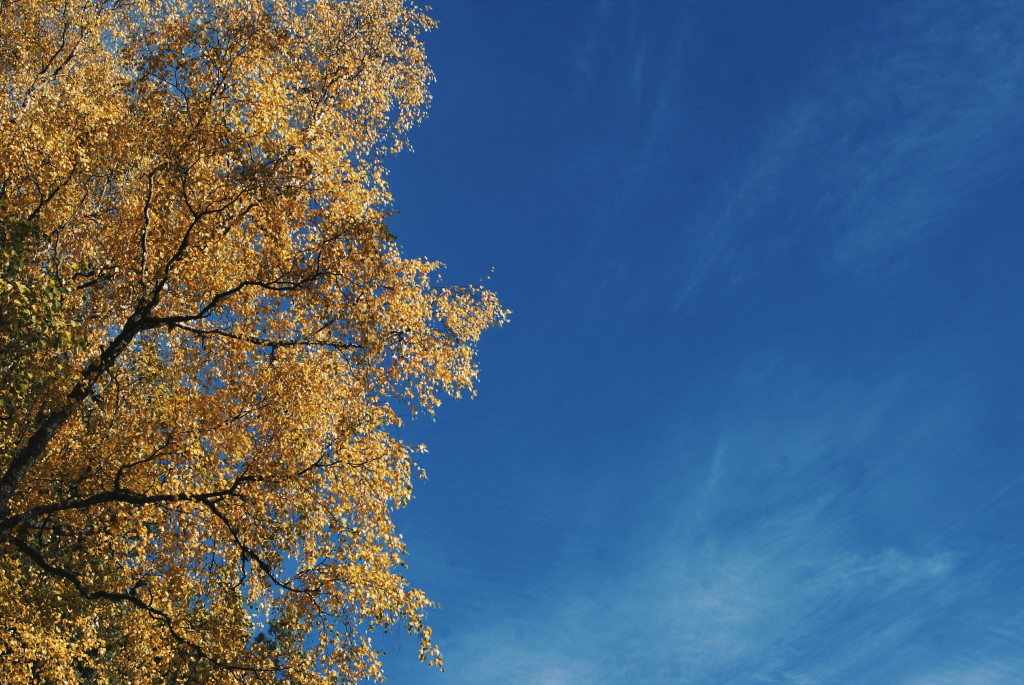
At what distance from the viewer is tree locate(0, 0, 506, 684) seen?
15773 mm

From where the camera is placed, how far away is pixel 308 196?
17.4 metres

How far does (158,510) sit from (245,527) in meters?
2.02

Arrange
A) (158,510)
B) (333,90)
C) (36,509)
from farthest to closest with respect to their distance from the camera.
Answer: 1. (333,90)
2. (158,510)
3. (36,509)

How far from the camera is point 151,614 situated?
16828 mm

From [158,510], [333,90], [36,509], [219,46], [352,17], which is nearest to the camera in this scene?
[36,509]

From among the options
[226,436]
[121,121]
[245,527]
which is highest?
[121,121]

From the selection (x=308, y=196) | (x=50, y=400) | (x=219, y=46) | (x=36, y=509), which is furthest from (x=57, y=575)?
(x=219, y=46)

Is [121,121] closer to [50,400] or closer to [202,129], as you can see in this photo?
[202,129]

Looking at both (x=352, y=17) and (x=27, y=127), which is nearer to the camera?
(x=27, y=127)

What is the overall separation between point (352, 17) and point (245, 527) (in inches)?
653

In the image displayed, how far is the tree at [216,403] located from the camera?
51.8 ft

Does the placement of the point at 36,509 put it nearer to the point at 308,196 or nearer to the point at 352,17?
the point at 308,196

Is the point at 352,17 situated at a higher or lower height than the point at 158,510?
higher

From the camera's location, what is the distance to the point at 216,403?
1636 cm
